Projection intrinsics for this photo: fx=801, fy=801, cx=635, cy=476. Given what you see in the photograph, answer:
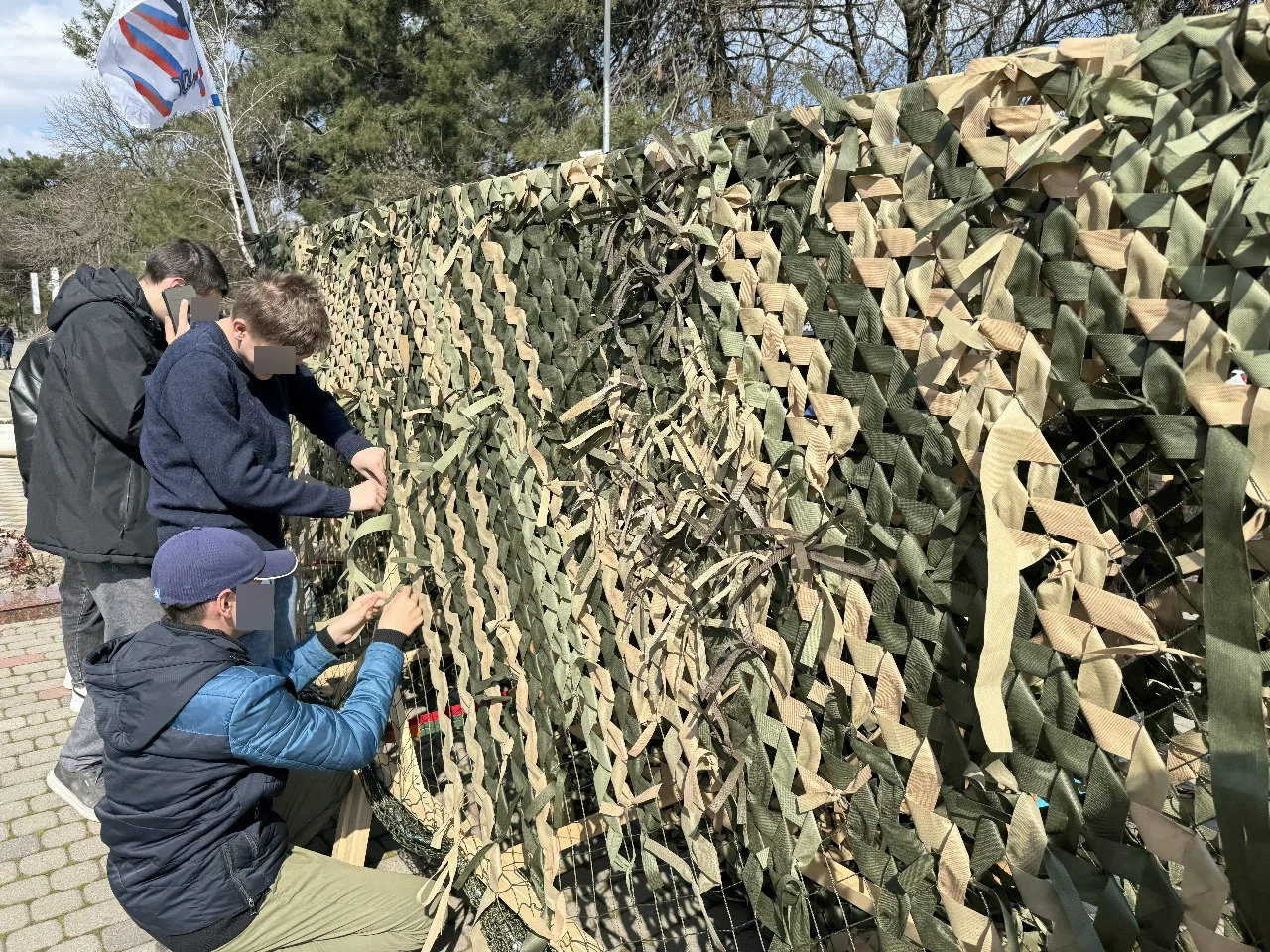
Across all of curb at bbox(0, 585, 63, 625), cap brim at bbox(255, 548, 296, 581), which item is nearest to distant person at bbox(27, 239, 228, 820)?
cap brim at bbox(255, 548, 296, 581)

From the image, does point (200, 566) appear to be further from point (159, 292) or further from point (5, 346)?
point (5, 346)

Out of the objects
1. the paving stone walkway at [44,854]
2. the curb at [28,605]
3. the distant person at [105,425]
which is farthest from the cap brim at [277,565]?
the curb at [28,605]

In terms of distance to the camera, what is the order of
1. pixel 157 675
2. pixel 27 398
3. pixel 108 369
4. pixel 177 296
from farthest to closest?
pixel 27 398
pixel 177 296
pixel 108 369
pixel 157 675

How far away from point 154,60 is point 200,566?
560 cm

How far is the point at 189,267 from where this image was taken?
3.02m

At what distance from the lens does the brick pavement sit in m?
2.72

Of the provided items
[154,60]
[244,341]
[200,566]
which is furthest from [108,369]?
[154,60]

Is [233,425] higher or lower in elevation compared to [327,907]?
higher

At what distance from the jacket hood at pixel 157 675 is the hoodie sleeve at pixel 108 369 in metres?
1.13

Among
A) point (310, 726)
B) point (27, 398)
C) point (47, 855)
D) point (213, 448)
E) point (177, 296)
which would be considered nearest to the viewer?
point (310, 726)

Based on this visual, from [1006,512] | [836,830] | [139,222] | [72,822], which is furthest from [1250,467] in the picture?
[139,222]

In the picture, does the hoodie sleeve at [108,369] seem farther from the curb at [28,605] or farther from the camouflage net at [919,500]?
the curb at [28,605]

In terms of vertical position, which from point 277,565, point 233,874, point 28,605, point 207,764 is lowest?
point 28,605

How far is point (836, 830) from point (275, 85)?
66.3ft
